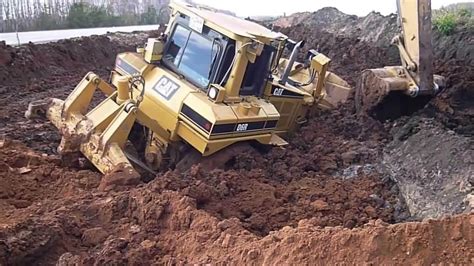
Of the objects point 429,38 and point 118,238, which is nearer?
point 118,238

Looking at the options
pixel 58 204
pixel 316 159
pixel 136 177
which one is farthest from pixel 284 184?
pixel 58 204

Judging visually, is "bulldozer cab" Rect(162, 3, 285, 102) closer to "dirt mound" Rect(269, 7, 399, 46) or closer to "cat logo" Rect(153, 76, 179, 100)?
"cat logo" Rect(153, 76, 179, 100)

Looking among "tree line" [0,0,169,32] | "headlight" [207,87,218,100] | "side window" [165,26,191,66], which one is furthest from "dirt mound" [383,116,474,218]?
"tree line" [0,0,169,32]

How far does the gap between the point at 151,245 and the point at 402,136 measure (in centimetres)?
478

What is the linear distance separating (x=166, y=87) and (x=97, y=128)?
0.94 meters

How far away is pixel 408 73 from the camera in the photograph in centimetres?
902

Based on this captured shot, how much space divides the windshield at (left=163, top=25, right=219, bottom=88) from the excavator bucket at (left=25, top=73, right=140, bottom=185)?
2.61 feet

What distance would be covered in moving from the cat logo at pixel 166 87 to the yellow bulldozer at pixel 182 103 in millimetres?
14

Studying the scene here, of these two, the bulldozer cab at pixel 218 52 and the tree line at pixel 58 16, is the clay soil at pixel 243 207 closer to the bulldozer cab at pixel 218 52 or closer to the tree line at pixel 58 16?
the bulldozer cab at pixel 218 52

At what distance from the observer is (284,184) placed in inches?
305

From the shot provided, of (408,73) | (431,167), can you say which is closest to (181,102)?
(431,167)

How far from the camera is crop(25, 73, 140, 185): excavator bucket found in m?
7.14

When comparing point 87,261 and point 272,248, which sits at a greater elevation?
point 272,248

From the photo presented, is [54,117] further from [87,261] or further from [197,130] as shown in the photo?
[87,261]
